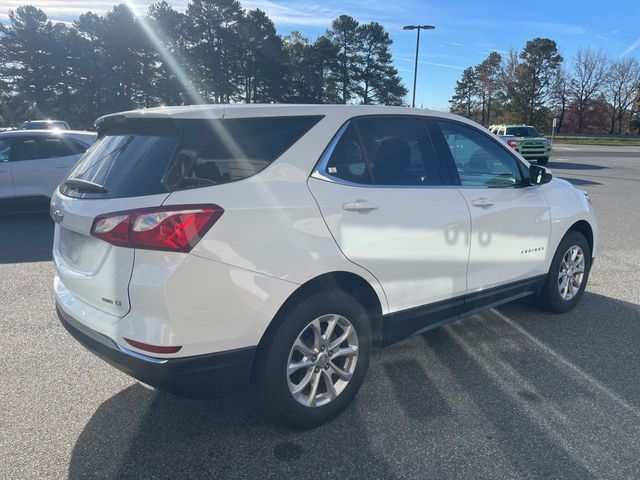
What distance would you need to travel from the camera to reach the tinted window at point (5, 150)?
28.8 ft

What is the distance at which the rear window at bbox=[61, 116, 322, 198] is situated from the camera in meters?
2.41

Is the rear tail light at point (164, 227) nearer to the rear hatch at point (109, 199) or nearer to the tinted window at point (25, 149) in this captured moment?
the rear hatch at point (109, 199)

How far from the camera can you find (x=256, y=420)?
2930 millimetres

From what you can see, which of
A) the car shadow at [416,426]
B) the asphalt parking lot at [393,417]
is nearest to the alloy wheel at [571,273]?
the asphalt parking lot at [393,417]

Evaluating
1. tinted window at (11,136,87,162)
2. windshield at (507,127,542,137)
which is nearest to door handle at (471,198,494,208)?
tinted window at (11,136,87,162)

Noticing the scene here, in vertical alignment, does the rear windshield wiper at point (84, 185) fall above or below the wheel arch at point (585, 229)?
above

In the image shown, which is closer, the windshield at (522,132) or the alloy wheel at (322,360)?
the alloy wheel at (322,360)

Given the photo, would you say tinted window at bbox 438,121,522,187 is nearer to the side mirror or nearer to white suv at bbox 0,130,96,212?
the side mirror

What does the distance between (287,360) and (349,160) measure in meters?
1.21

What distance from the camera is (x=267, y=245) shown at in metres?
2.48

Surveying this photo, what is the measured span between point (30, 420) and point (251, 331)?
5.05 ft

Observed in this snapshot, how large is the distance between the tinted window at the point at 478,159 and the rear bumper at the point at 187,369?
2081mm

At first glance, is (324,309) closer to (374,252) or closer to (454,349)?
(374,252)

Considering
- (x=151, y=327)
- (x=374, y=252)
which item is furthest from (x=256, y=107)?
(x=151, y=327)
